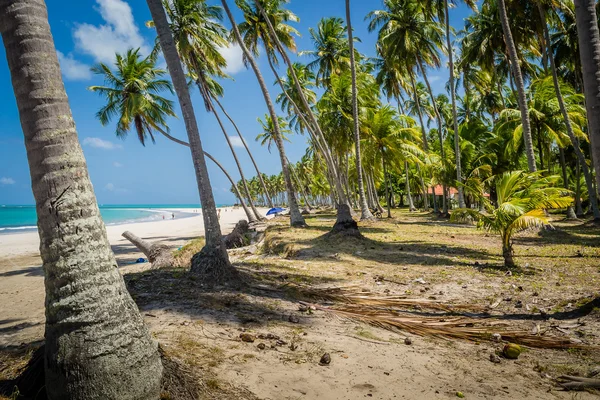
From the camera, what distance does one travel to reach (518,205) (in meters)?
6.23

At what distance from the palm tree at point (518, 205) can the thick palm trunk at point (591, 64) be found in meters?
1.78

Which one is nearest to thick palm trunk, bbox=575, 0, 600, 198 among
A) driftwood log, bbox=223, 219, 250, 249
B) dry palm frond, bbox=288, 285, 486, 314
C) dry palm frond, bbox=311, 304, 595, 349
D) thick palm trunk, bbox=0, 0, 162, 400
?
dry palm frond, bbox=311, 304, 595, 349

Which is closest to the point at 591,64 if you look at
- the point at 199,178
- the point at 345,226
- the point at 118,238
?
→ the point at 199,178

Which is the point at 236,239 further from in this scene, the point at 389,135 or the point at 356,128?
the point at 389,135

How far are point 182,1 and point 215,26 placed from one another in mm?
1901

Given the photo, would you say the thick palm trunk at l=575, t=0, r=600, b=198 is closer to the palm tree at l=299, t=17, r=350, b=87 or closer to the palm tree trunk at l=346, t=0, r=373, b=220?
the palm tree trunk at l=346, t=0, r=373, b=220

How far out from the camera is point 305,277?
610cm

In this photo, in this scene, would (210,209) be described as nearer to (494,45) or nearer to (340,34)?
(494,45)

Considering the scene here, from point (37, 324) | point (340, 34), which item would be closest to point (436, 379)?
point (37, 324)

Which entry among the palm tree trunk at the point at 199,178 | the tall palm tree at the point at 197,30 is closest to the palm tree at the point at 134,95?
the tall palm tree at the point at 197,30

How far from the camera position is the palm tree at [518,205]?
604cm

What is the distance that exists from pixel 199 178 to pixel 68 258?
348cm

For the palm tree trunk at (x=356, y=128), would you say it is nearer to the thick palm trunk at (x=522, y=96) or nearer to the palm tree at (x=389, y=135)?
the palm tree at (x=389, y=135)

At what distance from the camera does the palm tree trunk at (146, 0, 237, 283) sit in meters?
5.20
